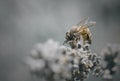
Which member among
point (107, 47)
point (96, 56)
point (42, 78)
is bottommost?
point (42, 78)

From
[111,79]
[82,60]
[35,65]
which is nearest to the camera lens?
[35,65]

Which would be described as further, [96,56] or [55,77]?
[96,56]

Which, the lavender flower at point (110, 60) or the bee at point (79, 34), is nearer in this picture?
the lavender flower at point (110, 60)

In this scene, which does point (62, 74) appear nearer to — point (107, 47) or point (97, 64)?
point (107, 47)

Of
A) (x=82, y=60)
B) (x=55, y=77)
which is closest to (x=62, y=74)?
(x=55, y=77)

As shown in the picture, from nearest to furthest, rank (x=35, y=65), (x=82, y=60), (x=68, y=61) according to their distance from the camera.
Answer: (x=35, y=65) → (x=68, y=61) → (x=82, y=60)

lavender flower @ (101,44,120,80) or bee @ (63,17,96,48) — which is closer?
lavender flower @ (101,44,120,80)

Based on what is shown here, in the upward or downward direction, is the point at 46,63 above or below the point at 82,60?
below

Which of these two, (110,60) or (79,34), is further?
(79,34)

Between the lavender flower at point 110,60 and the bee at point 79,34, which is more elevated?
the bee at point 79,34

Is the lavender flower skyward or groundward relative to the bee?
groundward
